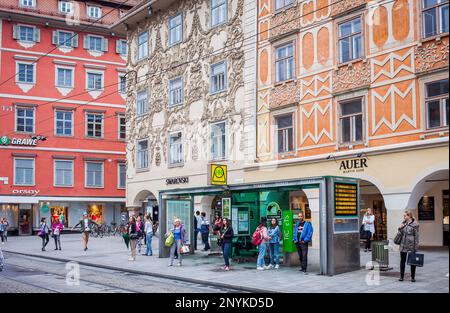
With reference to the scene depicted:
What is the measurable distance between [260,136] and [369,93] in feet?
22.8

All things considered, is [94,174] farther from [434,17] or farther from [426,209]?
[434,17]

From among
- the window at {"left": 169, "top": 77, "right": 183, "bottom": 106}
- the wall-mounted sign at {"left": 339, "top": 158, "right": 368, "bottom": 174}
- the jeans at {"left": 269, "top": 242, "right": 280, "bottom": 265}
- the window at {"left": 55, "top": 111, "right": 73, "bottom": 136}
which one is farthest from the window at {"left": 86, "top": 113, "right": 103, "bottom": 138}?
the jeans at {"left": 269, "top": 242, "right": 280, "bottom": 265}

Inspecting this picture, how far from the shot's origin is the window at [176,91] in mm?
35312

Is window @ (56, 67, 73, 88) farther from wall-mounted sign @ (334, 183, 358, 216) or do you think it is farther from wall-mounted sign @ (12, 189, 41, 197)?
wall-mounted sign @ (334, 183, 358, 216)

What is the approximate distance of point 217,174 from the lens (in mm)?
24859

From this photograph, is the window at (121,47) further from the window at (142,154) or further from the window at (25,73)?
the window at (142,154)

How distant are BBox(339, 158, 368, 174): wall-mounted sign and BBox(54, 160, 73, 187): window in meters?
32.3

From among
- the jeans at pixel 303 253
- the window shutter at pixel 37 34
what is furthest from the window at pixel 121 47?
the jeans at pixel 303 253

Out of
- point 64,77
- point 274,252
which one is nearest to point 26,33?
point 64,77

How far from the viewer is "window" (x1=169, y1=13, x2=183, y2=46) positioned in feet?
117

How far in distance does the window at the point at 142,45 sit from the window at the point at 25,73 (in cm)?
1436

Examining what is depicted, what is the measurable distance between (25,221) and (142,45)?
19563mm
